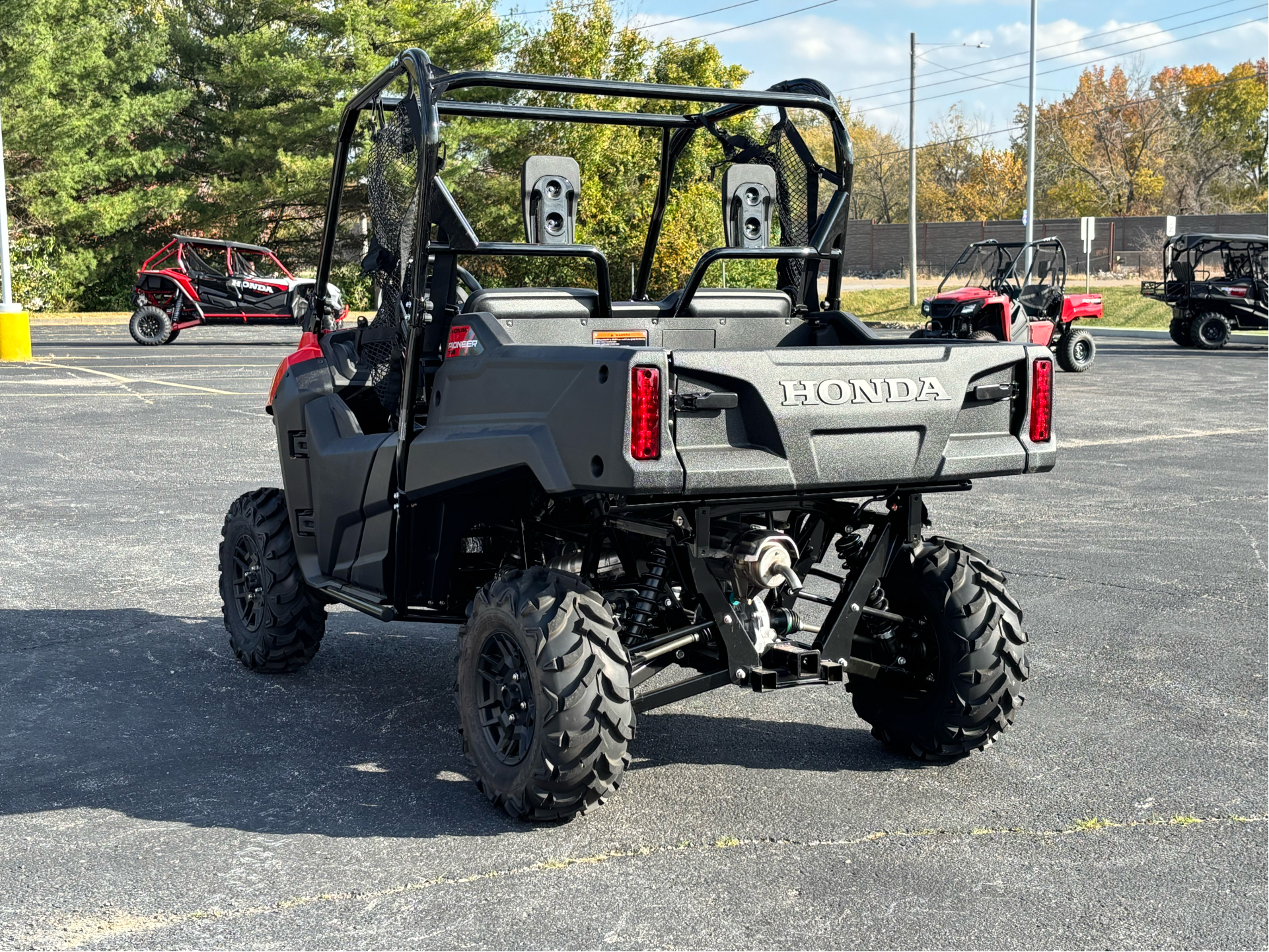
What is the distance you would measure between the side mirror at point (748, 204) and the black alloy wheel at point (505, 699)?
1906 mm

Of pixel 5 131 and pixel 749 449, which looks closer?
pixel 749 449

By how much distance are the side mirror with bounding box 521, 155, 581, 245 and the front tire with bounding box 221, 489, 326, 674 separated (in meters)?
1.68

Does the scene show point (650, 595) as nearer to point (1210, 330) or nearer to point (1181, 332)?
point (1210, 330)

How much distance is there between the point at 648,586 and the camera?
468 centimetres

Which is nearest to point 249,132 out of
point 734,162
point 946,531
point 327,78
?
point 327,78

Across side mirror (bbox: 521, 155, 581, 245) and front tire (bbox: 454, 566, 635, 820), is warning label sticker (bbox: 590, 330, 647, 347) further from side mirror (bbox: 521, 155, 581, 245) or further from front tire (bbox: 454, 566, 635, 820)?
front tire (bbox: 454, 566, 635, 820)

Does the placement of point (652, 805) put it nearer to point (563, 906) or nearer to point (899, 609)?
point (563, 906)

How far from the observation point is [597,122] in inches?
230

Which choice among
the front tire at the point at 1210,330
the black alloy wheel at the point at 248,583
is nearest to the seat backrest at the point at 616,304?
the black alloy wheel at the point at 248,583

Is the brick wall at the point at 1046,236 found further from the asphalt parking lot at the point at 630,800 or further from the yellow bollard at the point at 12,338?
the asphalt parking lot at the point at 630,800

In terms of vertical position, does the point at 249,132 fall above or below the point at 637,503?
above

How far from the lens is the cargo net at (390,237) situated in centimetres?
487

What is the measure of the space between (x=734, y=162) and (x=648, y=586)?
1.90 meters

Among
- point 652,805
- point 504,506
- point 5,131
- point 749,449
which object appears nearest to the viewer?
point 749,449
